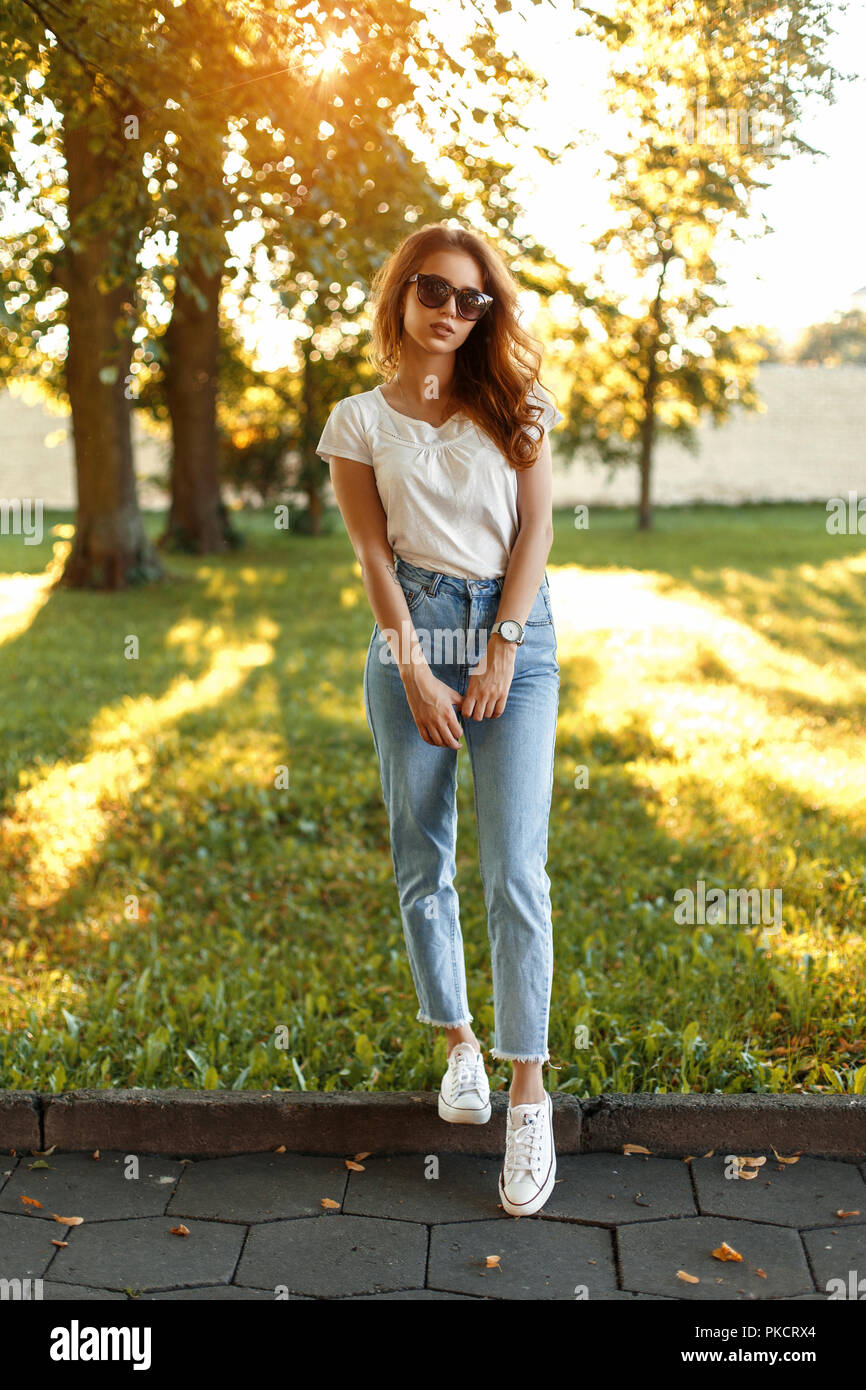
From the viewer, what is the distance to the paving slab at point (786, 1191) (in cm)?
290

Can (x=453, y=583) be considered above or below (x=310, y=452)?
below

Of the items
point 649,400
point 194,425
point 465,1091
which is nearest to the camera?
point 465,1091

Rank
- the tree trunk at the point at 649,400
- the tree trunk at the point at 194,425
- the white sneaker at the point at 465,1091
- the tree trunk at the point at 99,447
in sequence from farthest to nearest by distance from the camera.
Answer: the tree trunk at the point at 649,400 < the tree trunk at the point at 194,425 < the tree trunk at the point at 99,447 < the white sneaker at the point at 465,1091

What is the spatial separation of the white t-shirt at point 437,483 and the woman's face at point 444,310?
7.0 inches

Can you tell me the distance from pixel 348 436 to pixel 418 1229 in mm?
1871

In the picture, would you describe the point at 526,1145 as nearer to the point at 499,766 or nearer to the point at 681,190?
the point at 499,766

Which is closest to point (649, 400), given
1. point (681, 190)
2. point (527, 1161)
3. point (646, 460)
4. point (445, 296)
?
point (646, 460)

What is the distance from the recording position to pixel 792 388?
107ft

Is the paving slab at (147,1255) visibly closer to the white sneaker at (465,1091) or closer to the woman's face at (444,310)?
the white sneaker at (465,1091)

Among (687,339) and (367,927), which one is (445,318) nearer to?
(367,927)

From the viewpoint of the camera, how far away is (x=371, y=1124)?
326 cm

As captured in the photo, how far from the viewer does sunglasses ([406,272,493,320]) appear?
9.60 feet

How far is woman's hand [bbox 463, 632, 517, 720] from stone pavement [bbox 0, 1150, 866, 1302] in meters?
1.20

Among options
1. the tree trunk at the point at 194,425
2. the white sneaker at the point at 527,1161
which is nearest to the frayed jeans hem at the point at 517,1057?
the white sneaker at the point at 527,1161
